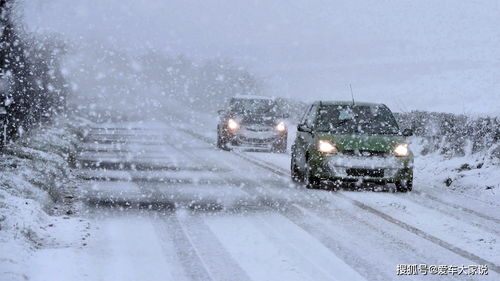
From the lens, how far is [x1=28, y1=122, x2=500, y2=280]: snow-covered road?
637 centimetres

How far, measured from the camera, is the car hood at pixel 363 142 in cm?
A: 1238

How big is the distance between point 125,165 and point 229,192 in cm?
517

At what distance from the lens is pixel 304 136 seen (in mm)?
13844

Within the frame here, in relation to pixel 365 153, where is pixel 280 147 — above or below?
below

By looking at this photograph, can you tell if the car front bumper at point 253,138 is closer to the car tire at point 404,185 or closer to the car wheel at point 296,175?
the car wheel at point 296,175

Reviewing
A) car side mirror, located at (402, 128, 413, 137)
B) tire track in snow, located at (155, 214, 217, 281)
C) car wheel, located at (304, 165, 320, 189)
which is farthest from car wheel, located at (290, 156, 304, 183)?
tire track in snow, located at (155, 214, 217, 281)

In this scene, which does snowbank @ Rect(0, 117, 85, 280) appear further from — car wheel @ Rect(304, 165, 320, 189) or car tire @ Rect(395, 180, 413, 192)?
car tire @ Rect(395, 180, 413, 192)

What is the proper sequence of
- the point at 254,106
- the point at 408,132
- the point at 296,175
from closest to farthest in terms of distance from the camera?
the point at 408,132, the point at 296,175, the point at 254,106

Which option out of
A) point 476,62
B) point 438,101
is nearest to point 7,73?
point 438,101

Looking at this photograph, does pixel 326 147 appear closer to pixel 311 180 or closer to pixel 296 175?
pixel 311 180

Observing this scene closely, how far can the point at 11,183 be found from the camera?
1039cm

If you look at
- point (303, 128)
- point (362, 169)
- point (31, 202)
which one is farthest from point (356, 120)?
point (31, 202)

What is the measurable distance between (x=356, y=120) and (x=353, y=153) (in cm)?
140

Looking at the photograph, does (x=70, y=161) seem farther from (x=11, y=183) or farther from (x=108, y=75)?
(x=108, y=75)
